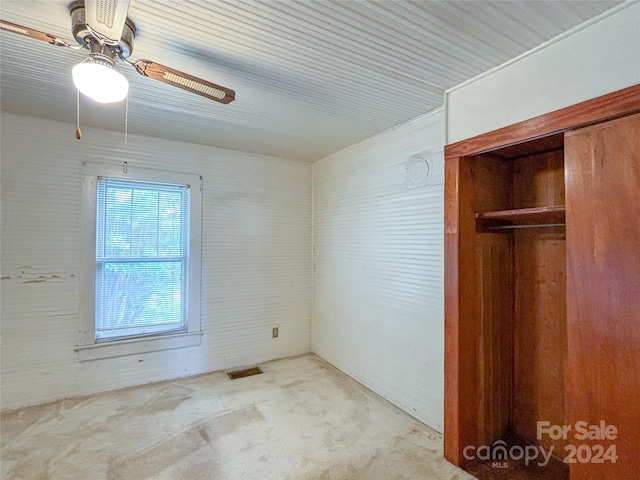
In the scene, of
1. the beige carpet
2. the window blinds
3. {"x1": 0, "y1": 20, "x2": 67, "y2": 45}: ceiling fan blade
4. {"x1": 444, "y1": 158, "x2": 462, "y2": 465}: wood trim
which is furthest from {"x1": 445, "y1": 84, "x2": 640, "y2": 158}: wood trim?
the window blinds

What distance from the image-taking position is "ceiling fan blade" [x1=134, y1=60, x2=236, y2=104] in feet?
4.64

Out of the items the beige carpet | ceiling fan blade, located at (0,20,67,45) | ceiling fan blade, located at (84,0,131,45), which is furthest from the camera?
the beige carpet

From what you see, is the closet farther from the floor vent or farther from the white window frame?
the white window frame

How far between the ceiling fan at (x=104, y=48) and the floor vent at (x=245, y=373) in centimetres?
278

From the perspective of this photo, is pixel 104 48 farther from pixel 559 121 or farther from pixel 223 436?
pixel 223 436

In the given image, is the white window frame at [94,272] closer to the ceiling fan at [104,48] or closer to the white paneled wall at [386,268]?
the white paneled wall at [386,268]

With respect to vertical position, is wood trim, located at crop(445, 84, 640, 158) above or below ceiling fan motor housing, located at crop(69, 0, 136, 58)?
below

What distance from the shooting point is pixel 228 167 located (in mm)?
3564

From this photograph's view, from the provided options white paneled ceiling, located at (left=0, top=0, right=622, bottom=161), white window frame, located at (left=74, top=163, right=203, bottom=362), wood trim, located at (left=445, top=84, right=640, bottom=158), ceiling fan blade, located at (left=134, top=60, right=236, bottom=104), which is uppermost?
white paneled ceiling, located at (left=0, top=0, right=622, bottom=161)

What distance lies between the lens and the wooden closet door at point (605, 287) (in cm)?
137

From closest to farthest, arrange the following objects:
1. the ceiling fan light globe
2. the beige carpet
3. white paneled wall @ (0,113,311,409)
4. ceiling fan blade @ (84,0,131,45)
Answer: ceiling fan blade @ (84,0,131,45) < the ceiling fan light globe < the beige carpet < white paneled wall @ (0,113,311,409)

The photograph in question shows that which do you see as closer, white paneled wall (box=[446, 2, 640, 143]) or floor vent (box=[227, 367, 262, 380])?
white paneled wall (box=[446, 2, 640, 143])

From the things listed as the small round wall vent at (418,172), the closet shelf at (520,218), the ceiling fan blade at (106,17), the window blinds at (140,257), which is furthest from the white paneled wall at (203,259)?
the closet shelf at (520,218)

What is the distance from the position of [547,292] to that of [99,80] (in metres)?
2.73
